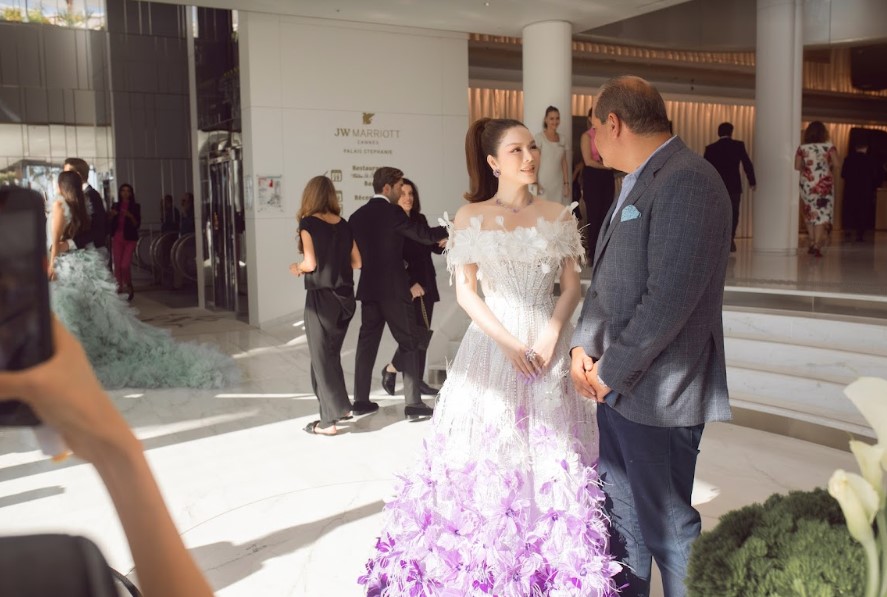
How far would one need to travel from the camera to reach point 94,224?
672 centimetres

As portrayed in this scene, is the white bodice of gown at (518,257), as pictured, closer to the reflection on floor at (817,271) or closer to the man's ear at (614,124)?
the man's ear at (614,124)

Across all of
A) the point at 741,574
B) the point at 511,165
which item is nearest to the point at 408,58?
the point at 511,165

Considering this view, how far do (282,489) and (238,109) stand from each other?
6.94 metres

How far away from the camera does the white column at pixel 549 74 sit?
392 inches

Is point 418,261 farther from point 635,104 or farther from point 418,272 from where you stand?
point 635,104

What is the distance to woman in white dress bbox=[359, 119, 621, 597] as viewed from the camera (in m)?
2.46

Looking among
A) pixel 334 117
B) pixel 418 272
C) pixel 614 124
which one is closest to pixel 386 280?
pixel 418 272

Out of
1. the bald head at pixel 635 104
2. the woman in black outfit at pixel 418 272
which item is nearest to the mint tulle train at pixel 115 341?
the woman in black outfit at pixel 418 272

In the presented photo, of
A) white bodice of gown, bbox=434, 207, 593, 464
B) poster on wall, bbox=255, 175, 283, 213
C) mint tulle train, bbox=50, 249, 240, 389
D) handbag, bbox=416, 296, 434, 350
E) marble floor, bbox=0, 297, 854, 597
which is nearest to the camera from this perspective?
white bodice of gown, bbox=434, 207, 593, 464

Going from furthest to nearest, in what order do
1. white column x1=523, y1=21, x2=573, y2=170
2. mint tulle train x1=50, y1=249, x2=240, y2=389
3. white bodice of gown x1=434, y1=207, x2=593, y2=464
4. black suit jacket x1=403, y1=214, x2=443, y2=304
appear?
white column x1=523, y1=21, x2=573, y2=170 < mint tulle train x1=50, y1=249, x2=240, y2=389 < black suit jacket x1=403, y1=214, x2=443, y2=304 < white bodice of gown x1=434, y1=207, x2=593, y2=464

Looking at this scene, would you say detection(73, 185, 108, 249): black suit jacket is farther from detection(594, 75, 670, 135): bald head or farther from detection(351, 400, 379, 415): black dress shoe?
detection(594, 75, 670, 135): bald head

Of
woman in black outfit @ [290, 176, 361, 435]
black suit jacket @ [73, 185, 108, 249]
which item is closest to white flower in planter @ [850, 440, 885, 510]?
woman in black outfit @ [290, 176, 361, 435]

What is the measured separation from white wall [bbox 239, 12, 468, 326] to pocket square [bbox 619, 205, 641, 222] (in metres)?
8.02

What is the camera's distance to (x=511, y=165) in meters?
2.92
